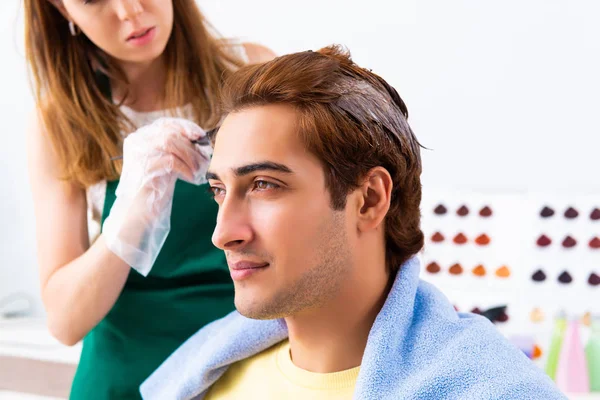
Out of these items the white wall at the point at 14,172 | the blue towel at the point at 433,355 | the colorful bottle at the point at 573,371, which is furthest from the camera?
the white wall at the point at 14,172

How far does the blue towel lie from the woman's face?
0.61 m

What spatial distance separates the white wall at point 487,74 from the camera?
6.89 ft

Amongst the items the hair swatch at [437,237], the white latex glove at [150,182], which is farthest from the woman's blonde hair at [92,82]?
the hair swatch at [437,237]

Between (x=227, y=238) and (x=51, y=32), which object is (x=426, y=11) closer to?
(x=51, y=32)

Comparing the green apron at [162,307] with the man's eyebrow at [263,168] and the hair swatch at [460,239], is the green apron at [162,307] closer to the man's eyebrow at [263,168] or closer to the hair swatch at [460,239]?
the man's eyebrow at [263,168]

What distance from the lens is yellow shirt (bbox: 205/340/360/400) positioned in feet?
3.61

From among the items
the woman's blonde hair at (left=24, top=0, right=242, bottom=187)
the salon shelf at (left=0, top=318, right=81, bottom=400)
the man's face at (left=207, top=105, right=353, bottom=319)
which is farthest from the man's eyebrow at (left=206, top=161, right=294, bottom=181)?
the salon shelf at (left=0, top=318, right=81, bottom=400)

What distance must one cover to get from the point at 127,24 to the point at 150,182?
12.3 inches

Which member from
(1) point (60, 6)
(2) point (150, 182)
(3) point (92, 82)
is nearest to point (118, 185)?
(2) point (150, 182)

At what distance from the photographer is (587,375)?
5.86 ft

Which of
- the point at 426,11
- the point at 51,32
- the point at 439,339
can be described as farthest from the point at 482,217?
the point at 51,32

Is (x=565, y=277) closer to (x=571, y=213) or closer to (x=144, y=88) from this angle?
(x=571, y=213)

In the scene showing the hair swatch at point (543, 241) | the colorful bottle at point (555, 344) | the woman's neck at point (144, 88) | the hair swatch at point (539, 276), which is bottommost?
the colorful bottle at point (555, 344)

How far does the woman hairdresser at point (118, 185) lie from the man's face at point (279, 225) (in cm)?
34
